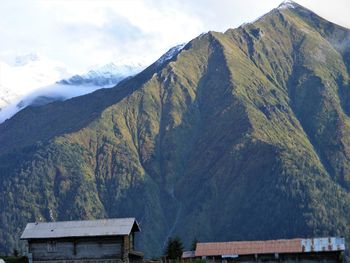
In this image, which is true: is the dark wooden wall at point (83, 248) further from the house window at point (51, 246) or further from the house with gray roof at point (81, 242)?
the house window at point (51, 246)

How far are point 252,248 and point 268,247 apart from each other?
7.14 ft

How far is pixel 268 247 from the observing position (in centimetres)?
9269

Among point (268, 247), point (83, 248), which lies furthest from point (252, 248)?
point (83, 248)

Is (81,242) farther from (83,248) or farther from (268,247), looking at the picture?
(268,247)

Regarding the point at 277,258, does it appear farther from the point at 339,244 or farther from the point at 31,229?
the point at 31,229

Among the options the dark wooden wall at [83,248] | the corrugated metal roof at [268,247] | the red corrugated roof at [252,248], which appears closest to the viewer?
the corrugated metal roof at [268,247]

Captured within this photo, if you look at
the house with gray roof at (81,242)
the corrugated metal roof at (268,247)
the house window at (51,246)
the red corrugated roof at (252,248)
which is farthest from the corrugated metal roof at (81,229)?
the corrugated metal roof at (268,247)

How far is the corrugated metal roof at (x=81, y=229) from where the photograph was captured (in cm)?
9150

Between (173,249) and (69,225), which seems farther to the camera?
(173,249)

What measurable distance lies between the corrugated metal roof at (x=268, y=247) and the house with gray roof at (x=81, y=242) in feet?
35.6

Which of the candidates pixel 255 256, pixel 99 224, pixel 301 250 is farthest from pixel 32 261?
pixel 301 250

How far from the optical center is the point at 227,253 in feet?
307

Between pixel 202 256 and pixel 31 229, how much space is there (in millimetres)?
22517

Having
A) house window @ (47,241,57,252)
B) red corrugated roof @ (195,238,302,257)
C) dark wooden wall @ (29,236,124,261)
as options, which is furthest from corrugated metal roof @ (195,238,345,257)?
house window @ (47,241,57,252)
